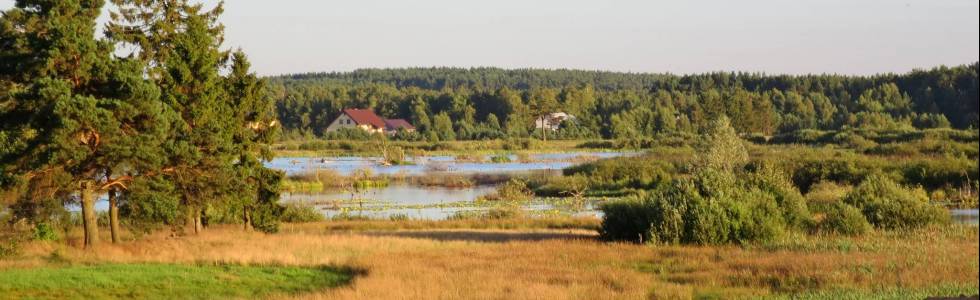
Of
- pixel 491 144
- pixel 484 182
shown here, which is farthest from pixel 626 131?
pixel 484 182

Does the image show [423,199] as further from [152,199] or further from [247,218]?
[152,199]

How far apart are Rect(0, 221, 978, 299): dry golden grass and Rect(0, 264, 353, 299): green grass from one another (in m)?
1.05

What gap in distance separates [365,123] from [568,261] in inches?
4579

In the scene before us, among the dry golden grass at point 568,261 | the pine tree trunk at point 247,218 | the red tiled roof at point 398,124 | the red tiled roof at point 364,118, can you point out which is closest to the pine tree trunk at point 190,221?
the dry golden grass at point 568,261

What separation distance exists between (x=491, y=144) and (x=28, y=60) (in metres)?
88.1

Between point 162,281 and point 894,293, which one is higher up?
point 894,293

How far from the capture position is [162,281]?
21734 millimetres

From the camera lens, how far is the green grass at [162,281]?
67.3 feet

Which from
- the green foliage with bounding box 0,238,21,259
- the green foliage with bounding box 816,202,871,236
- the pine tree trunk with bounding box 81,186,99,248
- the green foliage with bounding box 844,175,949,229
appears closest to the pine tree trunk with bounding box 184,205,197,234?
the pine tree trunk with bounding box 81,186,99,248

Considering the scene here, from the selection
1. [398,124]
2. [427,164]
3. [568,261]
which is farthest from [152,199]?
[398,124]

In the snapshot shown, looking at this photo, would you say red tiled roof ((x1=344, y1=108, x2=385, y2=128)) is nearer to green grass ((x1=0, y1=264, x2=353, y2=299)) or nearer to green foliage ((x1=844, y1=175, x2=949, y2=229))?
green foliage ((x1=844, y1=175, x2=949, y2=229))

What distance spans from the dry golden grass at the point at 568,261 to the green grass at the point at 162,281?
1.05 meters

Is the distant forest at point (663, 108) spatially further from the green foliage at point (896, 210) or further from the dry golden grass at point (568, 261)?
the dry golden grass at point (568, 261)

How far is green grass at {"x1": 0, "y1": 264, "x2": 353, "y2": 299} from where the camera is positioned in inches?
808
